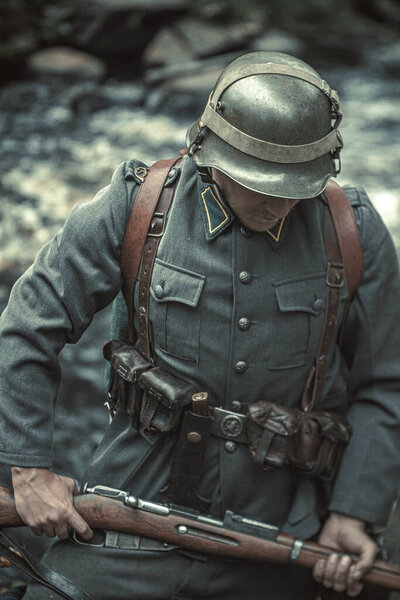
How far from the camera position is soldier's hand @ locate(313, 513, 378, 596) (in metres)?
2.32

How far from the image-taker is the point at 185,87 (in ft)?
36.1

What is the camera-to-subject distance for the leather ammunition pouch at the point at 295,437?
7.67 feet

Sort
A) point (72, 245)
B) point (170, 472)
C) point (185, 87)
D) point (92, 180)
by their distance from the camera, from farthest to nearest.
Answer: point (185, 87) → point (92, 180) → point (170, 472) → point (72, 245)

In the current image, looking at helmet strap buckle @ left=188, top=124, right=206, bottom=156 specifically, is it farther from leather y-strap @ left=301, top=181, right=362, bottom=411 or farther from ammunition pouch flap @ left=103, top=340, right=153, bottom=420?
ammunition pouch flap @ left=103, top=340, right=153, bottom=420

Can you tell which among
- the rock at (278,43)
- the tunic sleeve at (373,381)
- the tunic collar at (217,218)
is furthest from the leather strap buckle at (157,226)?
the rock at (278,43)

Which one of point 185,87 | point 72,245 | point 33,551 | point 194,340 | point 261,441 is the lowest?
point 33,551

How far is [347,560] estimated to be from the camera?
91.7 inches

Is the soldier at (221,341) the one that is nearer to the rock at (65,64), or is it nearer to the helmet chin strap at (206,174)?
the helmet chin strap at (206,174)

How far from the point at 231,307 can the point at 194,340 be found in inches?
5.8

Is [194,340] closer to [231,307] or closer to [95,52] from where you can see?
[231,307]

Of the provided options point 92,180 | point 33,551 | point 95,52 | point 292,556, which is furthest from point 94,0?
point 292,556

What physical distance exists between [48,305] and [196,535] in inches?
32.3

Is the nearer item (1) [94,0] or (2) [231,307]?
(2) [231,307]

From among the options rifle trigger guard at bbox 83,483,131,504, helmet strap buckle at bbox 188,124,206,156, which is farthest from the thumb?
helmet strap buckle at bbox 188,124,206,156
